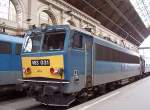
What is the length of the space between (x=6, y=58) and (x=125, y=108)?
5839mm

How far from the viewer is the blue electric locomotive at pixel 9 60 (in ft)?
49.6

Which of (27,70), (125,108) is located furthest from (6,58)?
(125,108)

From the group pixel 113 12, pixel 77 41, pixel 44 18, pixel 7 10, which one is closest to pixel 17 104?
pixel 77 41

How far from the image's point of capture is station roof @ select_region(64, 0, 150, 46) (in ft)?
130

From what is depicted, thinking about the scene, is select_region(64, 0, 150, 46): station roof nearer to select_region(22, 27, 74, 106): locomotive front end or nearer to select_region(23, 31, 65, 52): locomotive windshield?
select_region(23, 31, 65, 52): locomotive windshield

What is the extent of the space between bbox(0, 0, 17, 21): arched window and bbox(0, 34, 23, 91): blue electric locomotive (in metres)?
8.78

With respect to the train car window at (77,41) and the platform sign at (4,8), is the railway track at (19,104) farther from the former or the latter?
the platform sign at (4,8)

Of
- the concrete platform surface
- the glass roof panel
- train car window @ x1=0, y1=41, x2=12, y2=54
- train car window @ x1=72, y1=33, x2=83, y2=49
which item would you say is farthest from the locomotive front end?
the glass roof panel

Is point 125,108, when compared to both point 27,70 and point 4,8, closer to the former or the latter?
point 27,70

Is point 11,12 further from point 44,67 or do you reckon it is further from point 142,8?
point 142,8

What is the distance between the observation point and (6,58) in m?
15.4

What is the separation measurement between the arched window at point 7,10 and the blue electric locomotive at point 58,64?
445 inches

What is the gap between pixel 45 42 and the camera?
13.2m

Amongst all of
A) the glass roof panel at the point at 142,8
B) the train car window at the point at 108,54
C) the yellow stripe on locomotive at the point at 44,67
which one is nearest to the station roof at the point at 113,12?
the glass roof panel at the point at 142,8
